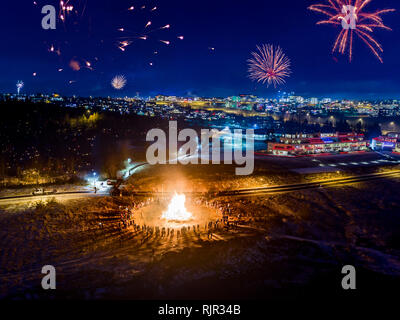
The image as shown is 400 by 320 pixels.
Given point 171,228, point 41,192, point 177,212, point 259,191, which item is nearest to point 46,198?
point 41,192

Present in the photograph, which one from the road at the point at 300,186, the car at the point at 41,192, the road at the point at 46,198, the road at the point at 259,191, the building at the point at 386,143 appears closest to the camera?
the road at the point at 46,198

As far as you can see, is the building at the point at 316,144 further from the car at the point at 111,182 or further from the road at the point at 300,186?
the car at the point at 111,182

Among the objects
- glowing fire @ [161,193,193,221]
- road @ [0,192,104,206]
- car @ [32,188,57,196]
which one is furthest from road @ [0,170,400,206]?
glowing fire @ [161,193,193,221]

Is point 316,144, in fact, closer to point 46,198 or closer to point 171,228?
point 171,228

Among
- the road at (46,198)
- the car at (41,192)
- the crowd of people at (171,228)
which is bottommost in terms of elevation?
the crowd of people at (171,228)

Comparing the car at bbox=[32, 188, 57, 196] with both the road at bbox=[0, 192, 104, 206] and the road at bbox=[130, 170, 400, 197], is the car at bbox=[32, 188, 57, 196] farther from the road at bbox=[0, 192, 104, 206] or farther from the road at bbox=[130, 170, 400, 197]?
the road at bbox=[130, 170, 400, 197]

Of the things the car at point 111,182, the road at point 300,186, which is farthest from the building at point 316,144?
the car at point 111,182
